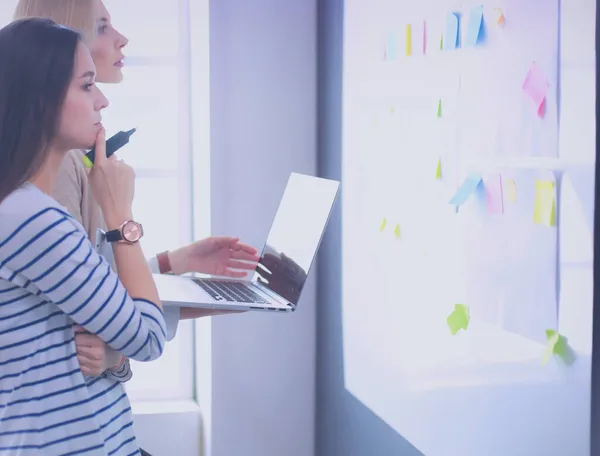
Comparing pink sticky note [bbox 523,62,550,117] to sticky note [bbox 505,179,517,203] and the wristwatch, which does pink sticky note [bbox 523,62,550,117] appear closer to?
sticky note [bbox 505,179,517,203]

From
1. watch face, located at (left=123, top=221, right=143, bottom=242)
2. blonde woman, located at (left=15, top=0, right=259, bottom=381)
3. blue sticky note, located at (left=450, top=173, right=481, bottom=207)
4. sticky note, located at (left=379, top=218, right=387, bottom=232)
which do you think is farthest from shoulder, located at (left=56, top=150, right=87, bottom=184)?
sticky note, located at (left=379, top=218, right=387, bottom=232)

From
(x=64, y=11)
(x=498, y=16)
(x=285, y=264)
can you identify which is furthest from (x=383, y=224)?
(x=64, y=11)

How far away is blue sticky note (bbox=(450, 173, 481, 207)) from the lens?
165cm

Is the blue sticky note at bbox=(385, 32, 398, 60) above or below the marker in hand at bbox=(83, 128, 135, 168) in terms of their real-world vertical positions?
above

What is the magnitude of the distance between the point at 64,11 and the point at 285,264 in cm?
65

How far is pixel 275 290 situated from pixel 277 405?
1.07 meters

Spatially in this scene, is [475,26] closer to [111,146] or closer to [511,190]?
[511,190]

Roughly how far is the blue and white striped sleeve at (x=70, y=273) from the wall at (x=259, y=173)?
148cm

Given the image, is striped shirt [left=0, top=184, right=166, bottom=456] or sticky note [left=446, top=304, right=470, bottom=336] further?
sticky note [left=446, top=304, right=470, bottom=336]

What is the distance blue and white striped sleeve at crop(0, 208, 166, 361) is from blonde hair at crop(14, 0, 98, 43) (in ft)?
2.00

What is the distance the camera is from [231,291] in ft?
5.66

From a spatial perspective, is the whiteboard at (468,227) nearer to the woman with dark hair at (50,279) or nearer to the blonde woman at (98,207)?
the blonde woman at (98,207)

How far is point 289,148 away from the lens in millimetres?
2656

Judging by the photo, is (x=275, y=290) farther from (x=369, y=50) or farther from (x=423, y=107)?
(x=369, y=50)
